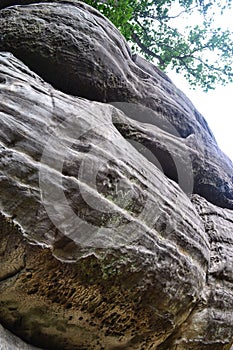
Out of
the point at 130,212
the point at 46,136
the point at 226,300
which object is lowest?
the point at 226,300

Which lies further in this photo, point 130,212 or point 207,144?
point 207,144

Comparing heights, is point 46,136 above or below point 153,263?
above

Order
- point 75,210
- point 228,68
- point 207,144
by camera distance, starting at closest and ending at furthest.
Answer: point 75,210, point 207,144, point 228,68

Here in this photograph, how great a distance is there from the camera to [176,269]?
4230mm

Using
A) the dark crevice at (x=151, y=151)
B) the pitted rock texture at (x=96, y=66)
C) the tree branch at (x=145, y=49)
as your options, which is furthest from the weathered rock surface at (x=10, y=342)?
the tree branch at (x=145, y=49)

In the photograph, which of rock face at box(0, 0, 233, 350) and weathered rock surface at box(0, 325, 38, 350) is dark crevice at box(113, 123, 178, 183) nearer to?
rock face at box(0, 0, 233, 350)

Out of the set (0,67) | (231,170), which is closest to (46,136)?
(0,67)

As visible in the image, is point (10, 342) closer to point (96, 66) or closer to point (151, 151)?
point (151, 151)

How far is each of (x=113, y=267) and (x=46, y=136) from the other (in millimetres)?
1384

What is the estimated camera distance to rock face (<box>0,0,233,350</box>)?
343 cm

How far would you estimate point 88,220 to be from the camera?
3670 millimetres

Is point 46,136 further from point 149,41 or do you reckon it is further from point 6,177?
point 149,41

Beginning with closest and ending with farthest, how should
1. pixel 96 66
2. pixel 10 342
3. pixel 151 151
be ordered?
pixel 10 342 < pixel 96 66 < pixel 151 151

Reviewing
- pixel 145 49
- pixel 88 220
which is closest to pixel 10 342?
pixel 88 220
